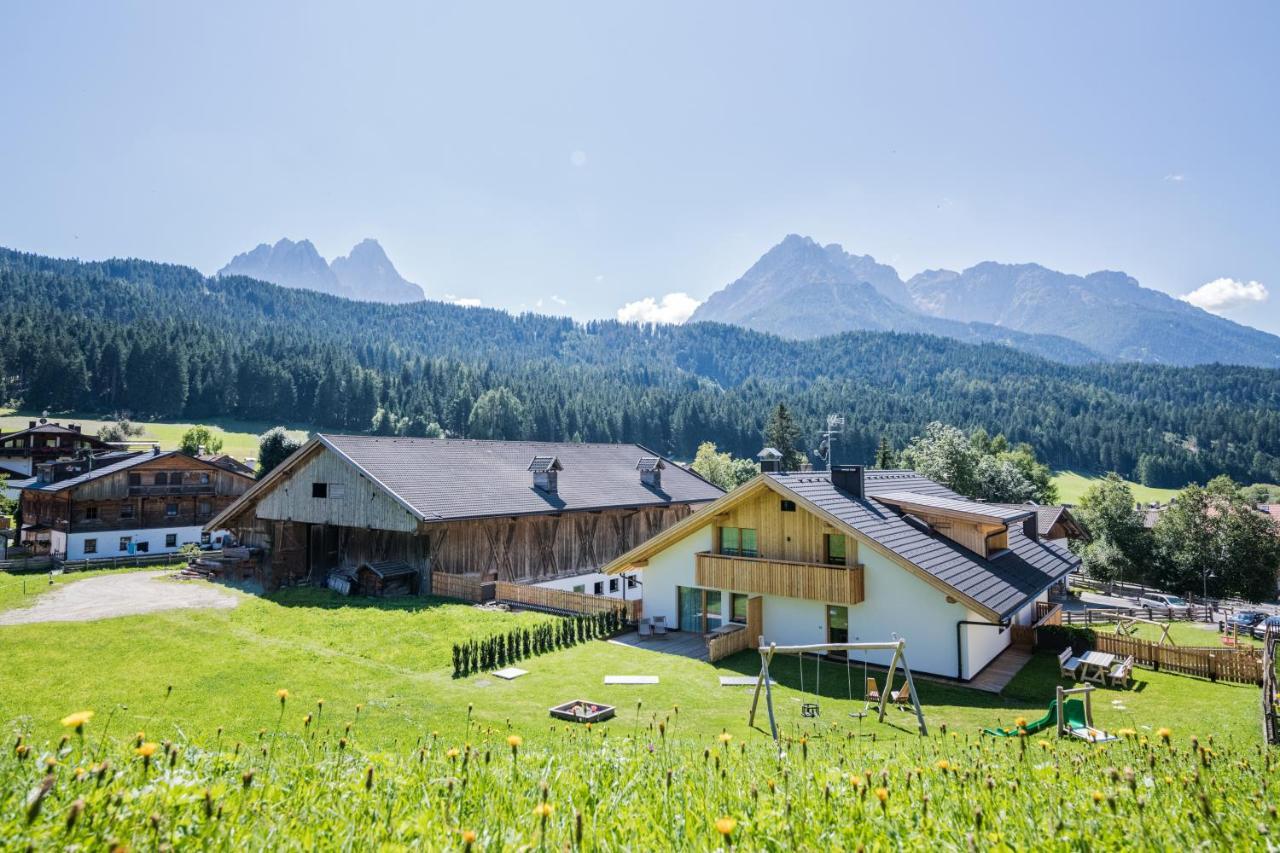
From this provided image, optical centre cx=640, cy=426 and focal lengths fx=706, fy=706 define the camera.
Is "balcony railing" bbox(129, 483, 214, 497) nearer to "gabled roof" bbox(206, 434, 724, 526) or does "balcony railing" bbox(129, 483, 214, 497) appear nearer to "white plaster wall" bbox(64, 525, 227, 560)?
"white plaster wall" bbox(64, 525, 227, 560)

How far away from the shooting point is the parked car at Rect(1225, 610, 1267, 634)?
3467 centimetres

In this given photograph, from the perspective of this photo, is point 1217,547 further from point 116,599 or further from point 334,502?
point 116,599

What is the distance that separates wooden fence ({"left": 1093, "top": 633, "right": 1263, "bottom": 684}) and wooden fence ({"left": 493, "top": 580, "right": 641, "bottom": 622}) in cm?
1607

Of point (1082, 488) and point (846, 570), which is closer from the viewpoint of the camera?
point (846, 570)

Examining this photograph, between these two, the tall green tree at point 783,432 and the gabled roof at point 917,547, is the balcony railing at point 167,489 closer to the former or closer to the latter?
the gabled roof at point 917,547

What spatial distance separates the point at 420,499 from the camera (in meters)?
31.4

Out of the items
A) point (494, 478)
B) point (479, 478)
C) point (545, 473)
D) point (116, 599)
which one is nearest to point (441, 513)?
point (479, 478)

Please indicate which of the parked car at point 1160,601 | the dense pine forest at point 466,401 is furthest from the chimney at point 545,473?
the dense pine forest at point 466,401

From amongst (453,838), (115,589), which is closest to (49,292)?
(115,589)

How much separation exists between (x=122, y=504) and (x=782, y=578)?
49306 millimetres

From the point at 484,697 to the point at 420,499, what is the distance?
1578 centimetres

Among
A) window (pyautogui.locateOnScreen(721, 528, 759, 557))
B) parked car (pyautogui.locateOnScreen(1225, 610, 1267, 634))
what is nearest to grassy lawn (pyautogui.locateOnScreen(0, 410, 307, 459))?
window (pyautogui.locateOnScreen(721, 528, 759, 557))

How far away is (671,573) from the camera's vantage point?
26250 millimetres

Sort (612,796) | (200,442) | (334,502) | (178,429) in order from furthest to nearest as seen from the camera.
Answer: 1. (178,429)
2. (200,442)
3. (334,502)
4. (612,796)
